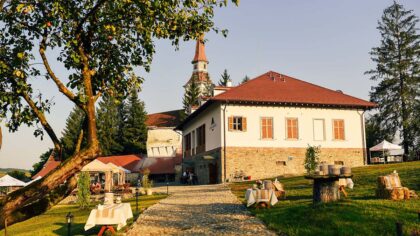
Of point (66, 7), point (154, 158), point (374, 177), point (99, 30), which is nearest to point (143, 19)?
point (99, 30)

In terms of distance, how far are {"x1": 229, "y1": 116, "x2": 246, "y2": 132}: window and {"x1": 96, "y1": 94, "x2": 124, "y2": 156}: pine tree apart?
37982mm

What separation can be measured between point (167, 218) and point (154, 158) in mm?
42593

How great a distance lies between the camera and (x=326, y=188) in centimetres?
1148

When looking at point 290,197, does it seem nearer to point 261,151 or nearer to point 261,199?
point 261,199

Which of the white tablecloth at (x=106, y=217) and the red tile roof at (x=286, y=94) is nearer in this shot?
the white tablecloth at (x=106, y=217)

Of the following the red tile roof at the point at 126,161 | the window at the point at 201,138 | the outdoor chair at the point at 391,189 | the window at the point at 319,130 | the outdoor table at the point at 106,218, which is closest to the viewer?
the outdoor table at the point at 106,218

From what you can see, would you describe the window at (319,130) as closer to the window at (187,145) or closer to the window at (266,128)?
the window at (266,128)

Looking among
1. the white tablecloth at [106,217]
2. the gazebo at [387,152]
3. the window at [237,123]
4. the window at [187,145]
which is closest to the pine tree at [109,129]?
the window at [187,145]

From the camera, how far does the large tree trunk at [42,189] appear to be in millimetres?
6195

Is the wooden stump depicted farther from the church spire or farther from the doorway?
the church spire

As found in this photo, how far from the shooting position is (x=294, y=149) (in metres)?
30.2

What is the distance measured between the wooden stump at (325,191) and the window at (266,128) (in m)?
18.1

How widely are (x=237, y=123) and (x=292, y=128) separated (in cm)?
411

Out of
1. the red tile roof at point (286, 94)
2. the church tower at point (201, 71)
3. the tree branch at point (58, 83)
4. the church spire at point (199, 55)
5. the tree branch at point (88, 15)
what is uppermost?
the church spire at point (199, 55)
